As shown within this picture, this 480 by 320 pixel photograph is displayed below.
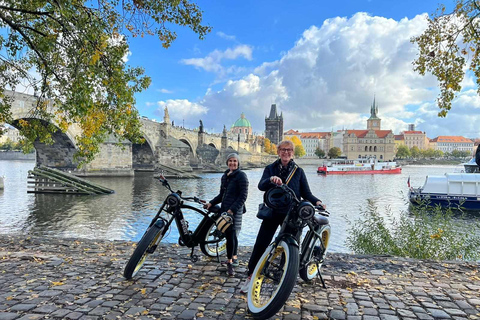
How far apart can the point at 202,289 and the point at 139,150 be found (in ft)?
155

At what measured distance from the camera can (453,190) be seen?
1945 cm

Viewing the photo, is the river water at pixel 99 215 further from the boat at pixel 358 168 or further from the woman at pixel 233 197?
the boat at pixel 358 168

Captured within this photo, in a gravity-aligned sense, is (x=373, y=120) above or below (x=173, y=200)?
above

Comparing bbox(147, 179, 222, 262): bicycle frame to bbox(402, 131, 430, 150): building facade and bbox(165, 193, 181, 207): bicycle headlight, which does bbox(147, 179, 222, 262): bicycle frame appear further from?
bbox(402, 131, 430, 150): building facade

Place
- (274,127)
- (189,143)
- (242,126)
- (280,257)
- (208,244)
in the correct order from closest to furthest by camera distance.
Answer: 1. (280,257)
2. (208,244)
3. (189,143)
4. (274,127)
5. (242,126)

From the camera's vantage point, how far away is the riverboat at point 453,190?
748 inches

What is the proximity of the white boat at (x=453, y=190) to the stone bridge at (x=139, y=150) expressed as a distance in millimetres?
17148

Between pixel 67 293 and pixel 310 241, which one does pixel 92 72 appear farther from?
pixel 310 241

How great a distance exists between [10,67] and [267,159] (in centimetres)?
10096

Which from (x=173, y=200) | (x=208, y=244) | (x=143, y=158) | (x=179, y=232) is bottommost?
(x=208, y=244)

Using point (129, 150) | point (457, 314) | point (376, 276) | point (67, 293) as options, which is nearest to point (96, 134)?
point (67, 293)

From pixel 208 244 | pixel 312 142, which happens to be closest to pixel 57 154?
pixel 208 244

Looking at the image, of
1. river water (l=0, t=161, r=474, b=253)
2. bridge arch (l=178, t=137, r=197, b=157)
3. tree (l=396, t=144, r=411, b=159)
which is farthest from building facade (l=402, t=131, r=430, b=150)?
river water (l=0, t=161, r=474, b=253)

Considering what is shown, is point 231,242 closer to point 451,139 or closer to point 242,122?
point 242,122
